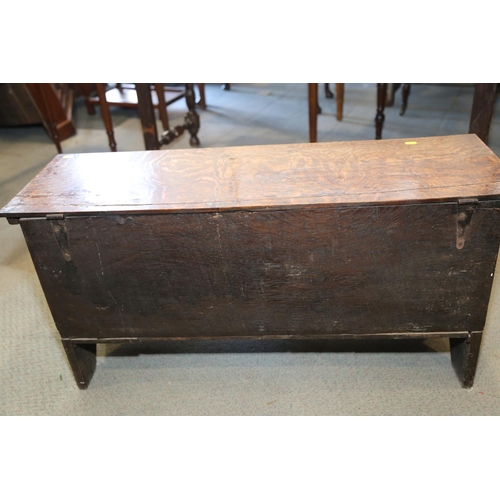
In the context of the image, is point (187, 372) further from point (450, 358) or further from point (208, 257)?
point (450, 358)

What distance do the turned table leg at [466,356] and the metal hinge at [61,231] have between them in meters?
1.13

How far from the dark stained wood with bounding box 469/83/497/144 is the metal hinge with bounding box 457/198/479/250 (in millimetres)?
1311

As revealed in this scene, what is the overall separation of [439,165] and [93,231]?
3.09 ft

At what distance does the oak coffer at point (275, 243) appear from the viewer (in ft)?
4.53

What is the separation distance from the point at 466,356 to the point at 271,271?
0.63m

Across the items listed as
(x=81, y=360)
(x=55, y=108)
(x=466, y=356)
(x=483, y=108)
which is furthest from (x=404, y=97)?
(x=81, y=360)

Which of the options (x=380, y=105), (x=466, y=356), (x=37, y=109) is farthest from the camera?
(x=37, y=109)

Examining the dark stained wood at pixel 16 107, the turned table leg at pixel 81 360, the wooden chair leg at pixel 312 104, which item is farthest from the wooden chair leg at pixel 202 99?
the turned table leg at pixel 81 360

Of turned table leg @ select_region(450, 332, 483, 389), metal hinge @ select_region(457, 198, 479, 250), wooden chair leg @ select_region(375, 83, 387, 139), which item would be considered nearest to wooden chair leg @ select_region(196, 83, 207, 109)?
wooden chair leg @ select_region(375, 83, 387, 139)

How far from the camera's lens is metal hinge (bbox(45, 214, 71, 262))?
4.65 feet

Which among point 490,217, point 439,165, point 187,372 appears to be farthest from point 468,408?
point 187,372

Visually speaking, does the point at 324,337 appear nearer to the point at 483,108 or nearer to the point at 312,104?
the point at 483,108

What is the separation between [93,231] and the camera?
145cm

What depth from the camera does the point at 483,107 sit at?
8.10 ft
